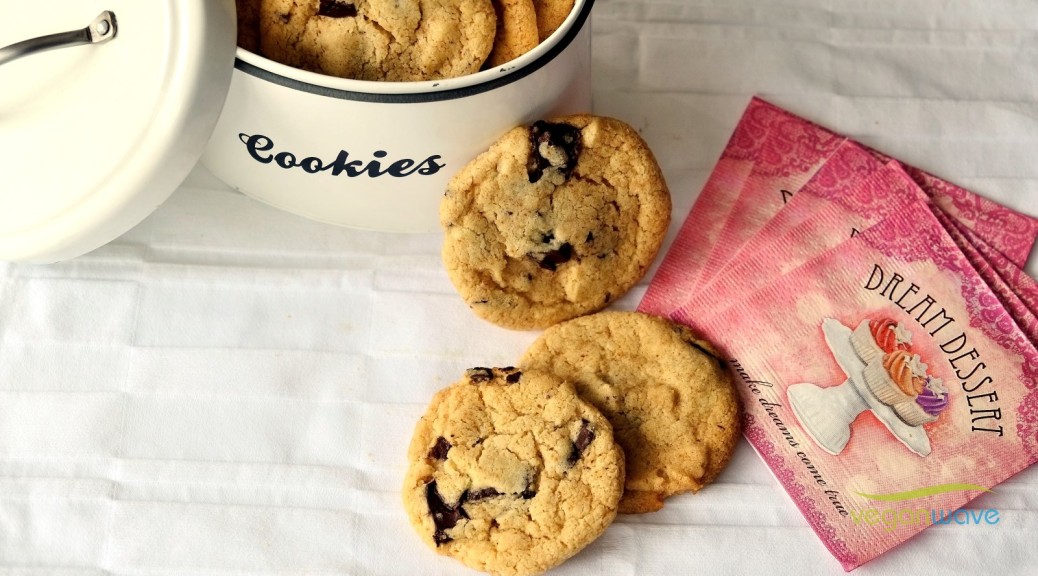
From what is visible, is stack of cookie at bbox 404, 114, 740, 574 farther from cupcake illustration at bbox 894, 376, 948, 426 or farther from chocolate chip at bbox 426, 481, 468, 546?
cupcake illustration at bbox 894, 376, 948, 426

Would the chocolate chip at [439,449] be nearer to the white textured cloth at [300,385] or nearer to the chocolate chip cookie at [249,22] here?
the white textured cloth at [300,385]

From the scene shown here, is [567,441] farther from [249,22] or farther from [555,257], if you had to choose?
[249,22]

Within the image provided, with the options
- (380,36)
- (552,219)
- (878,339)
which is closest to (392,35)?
(380,36)

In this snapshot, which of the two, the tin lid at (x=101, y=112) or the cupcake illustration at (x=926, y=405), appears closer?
the tin lid at (x=101, y=112)

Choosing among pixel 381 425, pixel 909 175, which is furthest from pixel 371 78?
pixel 909 175

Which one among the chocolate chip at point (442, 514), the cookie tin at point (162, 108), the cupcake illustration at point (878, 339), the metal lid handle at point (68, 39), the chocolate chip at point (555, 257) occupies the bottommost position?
the chocolate chip at point (442, 514)

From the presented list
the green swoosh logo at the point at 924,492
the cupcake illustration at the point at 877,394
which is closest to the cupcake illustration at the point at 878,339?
the cupcake illustration at the point at 877,394
